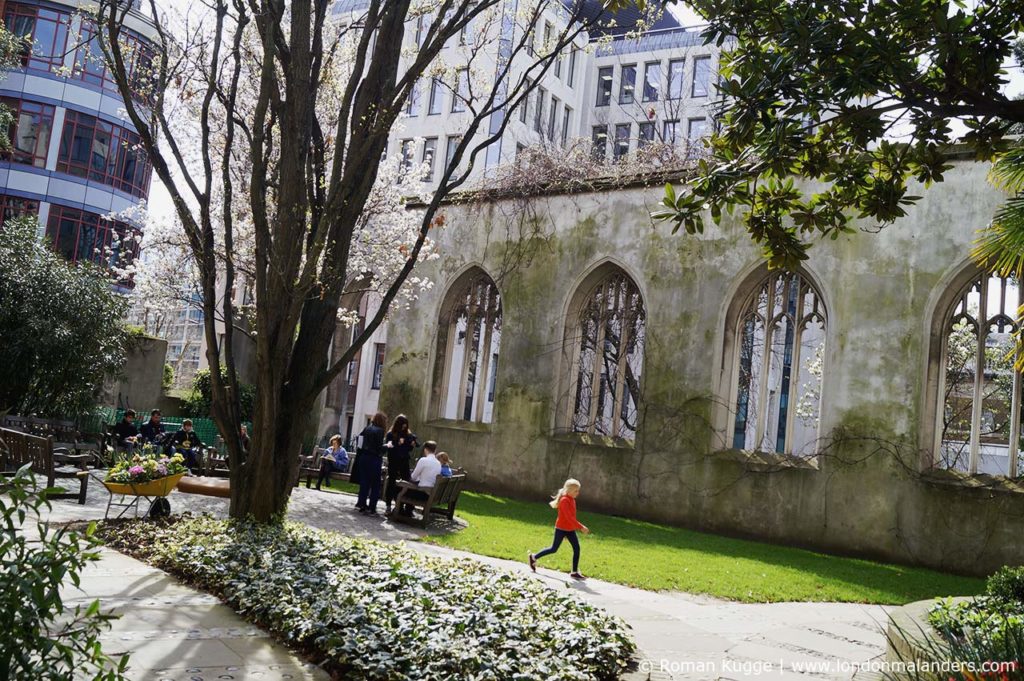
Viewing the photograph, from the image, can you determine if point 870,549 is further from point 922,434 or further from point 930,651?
point 930,651

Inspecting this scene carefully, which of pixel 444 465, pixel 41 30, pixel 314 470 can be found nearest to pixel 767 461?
pixel 444 465

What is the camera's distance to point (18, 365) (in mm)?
16078

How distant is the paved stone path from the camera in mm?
4832

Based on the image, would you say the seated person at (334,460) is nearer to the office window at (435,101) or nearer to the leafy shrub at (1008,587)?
the leafy shrub at (1008,587)

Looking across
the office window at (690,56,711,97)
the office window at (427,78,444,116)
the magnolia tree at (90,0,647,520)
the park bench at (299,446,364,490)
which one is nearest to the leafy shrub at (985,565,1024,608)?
the magnolia tree at (90,0,647,520)

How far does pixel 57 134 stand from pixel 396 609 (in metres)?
31.9

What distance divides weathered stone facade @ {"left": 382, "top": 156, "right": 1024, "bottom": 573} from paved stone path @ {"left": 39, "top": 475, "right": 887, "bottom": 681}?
18.1ft

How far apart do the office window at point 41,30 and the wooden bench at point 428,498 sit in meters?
26.2

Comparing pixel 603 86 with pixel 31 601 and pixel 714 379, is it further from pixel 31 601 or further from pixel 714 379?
pixel 31 601

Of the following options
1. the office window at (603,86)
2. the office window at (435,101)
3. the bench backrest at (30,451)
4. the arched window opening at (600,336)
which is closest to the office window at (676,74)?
the office window at (603,86)

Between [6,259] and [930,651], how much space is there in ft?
56.9

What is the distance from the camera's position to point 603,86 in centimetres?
4756

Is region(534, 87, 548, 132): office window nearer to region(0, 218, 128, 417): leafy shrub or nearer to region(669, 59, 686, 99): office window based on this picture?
region(669, 59, 686, 99): office window

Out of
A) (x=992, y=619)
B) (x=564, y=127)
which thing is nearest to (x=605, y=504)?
(x=992, y=619)
